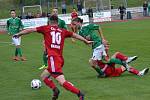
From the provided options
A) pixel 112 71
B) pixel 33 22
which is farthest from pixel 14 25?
pixel 33 22

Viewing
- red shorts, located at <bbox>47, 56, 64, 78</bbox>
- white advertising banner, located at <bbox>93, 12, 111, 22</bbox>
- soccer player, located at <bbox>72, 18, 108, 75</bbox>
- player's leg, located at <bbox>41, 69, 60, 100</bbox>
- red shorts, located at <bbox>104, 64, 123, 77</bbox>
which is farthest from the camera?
white advertising banner, located at <bbox>93, 12, 111, 22</bbox>

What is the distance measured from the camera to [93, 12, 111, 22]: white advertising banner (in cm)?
4947

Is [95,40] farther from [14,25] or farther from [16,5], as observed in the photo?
[16,5]

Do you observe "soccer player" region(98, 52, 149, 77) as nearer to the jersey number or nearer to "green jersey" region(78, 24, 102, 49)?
"green jersey" region(78, 24, 102, 49)

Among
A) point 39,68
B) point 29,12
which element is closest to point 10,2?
point 29,12

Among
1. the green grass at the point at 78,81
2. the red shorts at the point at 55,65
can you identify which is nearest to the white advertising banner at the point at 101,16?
the green grass at the point at 78,81

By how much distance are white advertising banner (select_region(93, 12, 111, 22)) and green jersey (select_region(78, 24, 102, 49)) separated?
35338 millimetres

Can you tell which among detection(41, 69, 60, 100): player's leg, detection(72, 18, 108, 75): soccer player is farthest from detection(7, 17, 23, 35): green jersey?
detection(41, 69, 60, 100): player's leg

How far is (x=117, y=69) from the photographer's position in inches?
566

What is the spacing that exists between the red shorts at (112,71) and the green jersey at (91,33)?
0.80m

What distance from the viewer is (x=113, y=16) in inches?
2122

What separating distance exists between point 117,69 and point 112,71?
6.5 inches

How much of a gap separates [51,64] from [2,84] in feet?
13.4

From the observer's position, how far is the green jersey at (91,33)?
13961mm
